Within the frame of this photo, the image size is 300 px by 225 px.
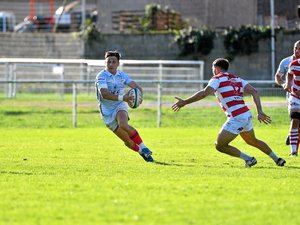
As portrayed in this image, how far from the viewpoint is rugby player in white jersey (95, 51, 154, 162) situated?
52.5 ft

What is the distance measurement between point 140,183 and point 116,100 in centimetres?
416

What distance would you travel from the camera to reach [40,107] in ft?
108

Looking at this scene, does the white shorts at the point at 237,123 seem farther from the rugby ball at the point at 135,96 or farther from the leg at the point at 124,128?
the leg at the point at 124,128

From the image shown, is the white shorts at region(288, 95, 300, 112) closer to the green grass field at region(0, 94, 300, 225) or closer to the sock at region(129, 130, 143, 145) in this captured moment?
the green grass field at region(0, 94, 300, 225)

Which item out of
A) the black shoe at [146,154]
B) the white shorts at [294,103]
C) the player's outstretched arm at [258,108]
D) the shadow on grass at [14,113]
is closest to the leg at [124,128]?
the black shoe at [146,154]

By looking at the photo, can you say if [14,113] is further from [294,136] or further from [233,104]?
[233,104]

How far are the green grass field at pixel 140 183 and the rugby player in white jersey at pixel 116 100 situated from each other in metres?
0.34

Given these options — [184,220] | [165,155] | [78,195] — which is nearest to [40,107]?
[165,155]

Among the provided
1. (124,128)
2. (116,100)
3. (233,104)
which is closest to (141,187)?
(233,104)

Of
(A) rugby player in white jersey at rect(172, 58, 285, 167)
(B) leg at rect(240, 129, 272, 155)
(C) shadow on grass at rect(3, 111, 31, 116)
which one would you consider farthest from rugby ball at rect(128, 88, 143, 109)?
(C) shadow on grass at rect(3, 111, 31, 116)

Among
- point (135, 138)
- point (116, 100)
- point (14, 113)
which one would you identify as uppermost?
point (116, 100)

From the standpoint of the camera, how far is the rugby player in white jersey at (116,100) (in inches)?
631

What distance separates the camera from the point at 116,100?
631 inches

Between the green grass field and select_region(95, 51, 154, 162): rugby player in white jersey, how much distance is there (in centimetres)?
34
